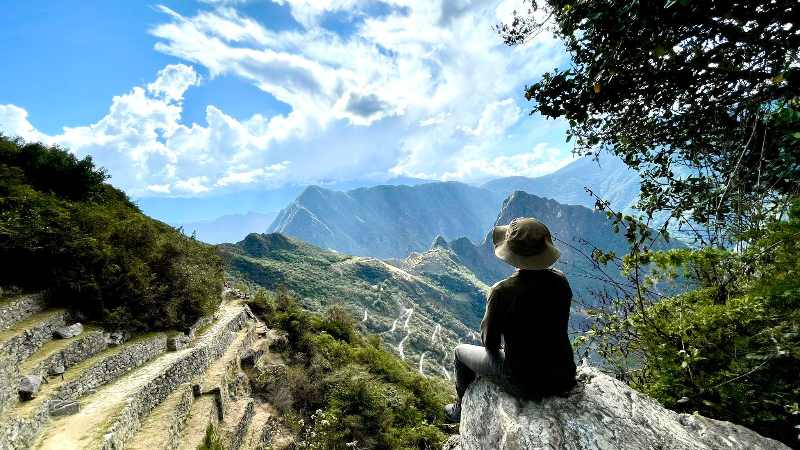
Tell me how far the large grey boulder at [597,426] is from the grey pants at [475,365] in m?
0.31

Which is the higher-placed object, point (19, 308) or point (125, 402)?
point (19, 308)

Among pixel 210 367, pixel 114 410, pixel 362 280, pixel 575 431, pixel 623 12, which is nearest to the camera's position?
pixel 575 431

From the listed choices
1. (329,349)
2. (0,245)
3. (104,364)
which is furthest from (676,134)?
(329,349)

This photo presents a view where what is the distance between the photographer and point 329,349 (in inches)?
923

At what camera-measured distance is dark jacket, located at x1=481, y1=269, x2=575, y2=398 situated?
4.00 metres

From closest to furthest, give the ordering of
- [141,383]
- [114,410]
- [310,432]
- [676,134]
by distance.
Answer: [676,134]
[114,410]
[141,383]
[310,432]

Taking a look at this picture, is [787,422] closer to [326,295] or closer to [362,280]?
[326,295]

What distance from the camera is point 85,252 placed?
44.4 feet

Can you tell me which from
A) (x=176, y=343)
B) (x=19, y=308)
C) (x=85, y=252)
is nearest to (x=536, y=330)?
(x=19, y=308)

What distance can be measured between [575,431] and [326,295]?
95263 millimetres

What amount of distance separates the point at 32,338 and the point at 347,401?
10247 millimetres

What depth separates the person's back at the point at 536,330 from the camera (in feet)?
13.1

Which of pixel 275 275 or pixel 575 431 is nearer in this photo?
pixel 575 431

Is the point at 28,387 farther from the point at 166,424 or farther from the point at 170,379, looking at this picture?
the point at 170,379
